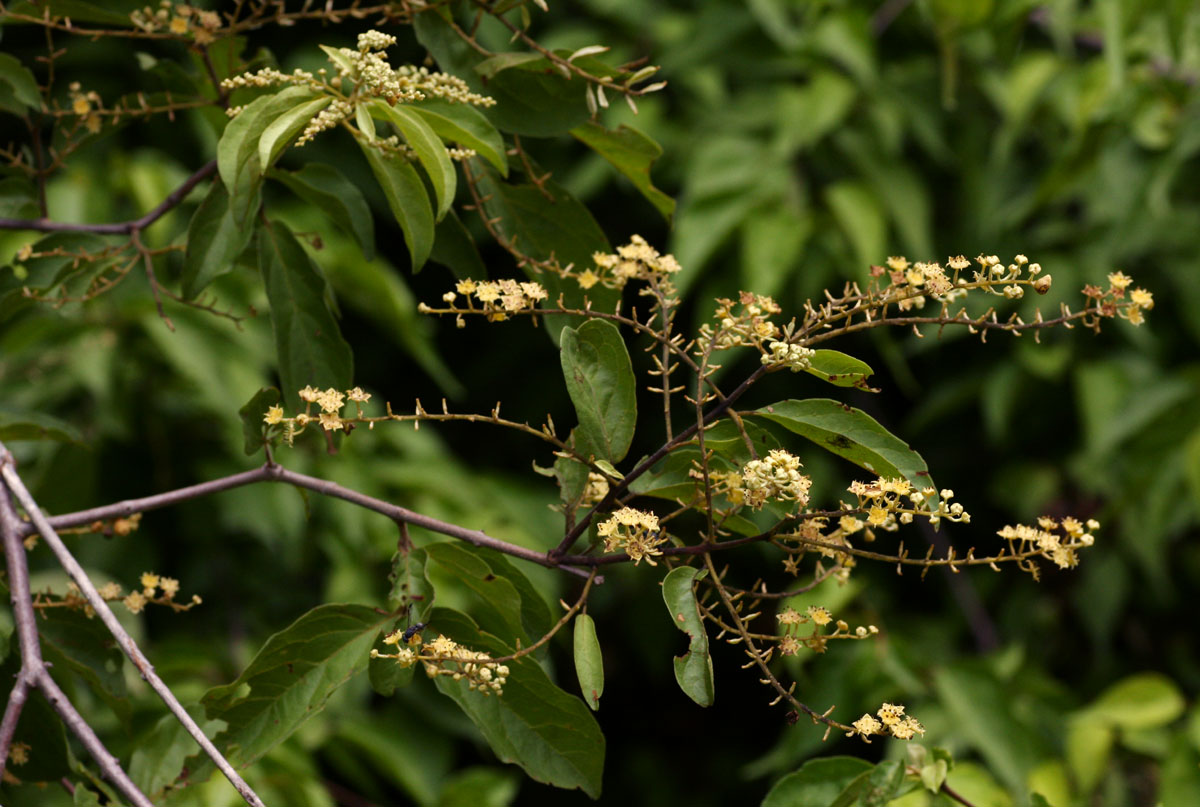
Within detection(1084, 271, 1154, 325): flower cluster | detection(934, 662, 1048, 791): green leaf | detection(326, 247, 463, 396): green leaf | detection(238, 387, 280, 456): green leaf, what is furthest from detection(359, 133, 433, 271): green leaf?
detection(934, 662, 1048, 791): green leaf

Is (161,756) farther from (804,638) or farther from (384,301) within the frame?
(384,301)

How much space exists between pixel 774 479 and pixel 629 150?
347 mm

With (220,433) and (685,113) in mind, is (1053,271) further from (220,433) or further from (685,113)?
(220,433)

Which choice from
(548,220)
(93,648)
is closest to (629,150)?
(548,220)

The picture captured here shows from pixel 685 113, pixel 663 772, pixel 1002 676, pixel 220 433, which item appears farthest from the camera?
pixel 663 772

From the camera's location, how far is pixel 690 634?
588 mm

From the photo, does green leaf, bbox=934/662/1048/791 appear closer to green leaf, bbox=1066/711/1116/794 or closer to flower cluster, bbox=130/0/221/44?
green leaf, bbox=1066/711/1116/794

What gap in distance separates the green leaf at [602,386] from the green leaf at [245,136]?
0.19m

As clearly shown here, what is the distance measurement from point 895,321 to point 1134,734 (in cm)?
119

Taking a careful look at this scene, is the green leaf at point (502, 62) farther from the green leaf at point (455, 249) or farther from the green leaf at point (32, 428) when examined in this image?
the green leaf at point (32, 428)

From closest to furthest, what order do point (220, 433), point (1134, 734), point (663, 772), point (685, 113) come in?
point (1134, 734)
point (220, 433)
point (685, 113)
point (663, 772)

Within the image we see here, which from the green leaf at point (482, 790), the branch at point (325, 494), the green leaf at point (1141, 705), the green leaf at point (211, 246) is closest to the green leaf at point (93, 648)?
the branch at point (325, 494)

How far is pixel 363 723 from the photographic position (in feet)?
5.49

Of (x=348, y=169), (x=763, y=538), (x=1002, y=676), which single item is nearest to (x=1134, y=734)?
(x=1002, y=676)
